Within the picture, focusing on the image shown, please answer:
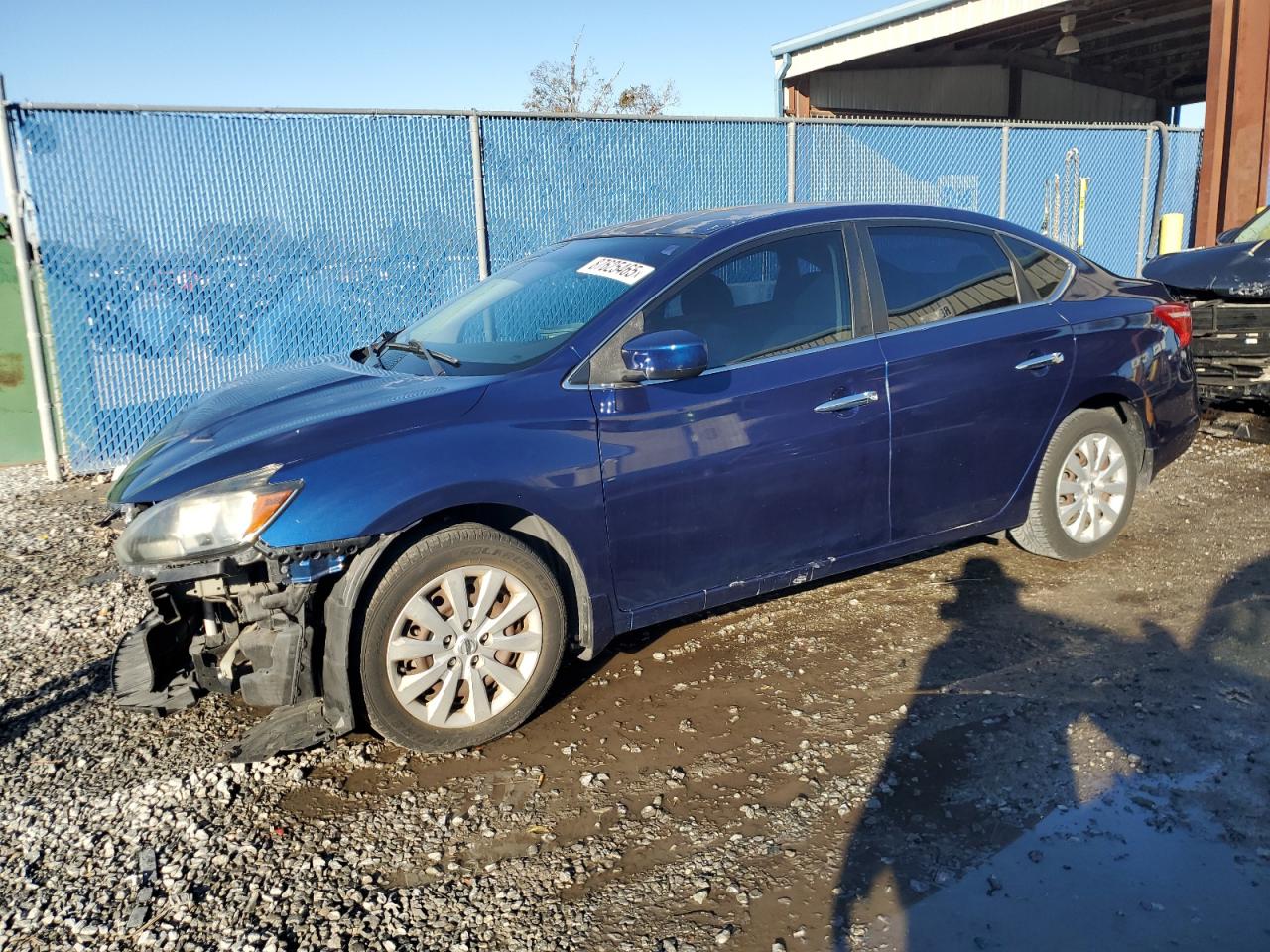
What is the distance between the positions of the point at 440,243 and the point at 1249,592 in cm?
661

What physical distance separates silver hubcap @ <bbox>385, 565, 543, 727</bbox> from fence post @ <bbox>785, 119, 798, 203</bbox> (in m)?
7.92

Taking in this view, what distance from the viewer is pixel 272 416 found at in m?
3.62

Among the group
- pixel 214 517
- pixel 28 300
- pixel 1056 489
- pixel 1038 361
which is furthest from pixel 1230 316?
pixel 28 300

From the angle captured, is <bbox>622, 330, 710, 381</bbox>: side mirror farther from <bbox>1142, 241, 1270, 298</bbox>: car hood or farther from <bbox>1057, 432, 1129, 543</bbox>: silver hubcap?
<bbox>1142, 241, 1270, 298</bbox>: car hood

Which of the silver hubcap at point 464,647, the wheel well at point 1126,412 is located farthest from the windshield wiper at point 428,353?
the wheel well at point 1126,412

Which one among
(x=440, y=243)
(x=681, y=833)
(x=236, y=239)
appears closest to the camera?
(x=681, y=833)

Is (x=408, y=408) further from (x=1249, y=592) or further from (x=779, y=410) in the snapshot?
(x=1249, y=592)

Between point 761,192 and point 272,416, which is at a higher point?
point 761,192

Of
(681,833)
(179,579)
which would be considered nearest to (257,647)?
(179,579)

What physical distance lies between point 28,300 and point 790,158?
7.09m

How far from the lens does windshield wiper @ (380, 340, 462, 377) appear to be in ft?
Answer: 12.9

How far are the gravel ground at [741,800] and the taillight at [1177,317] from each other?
1365 mm

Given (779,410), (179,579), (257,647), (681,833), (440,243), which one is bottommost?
(681,833)

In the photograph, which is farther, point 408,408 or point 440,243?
point 440,243
